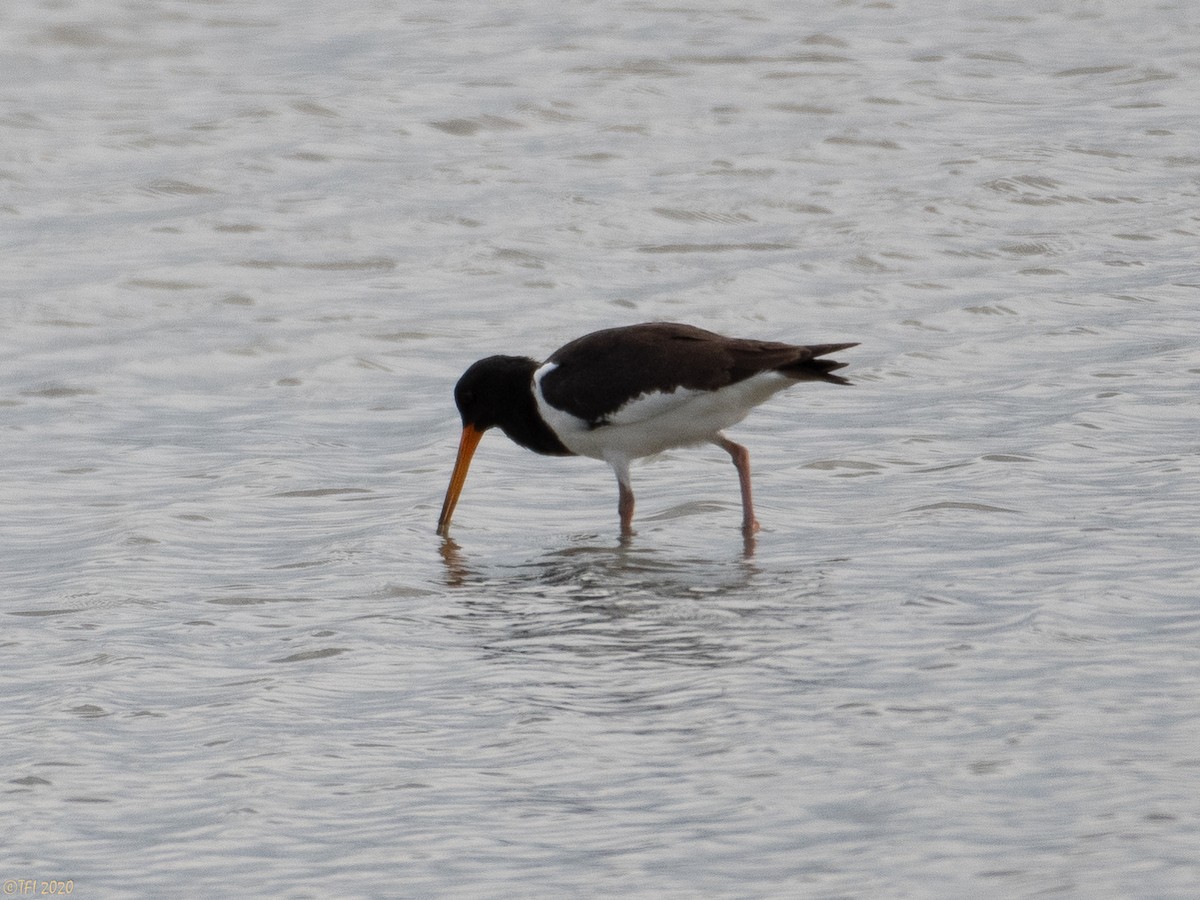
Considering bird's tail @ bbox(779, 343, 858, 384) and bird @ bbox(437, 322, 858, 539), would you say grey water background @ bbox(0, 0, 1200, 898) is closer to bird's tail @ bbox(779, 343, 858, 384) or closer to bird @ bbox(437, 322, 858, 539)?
bird @ bbox(437, 322, 858, 539)

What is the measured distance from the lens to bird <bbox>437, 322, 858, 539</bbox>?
7613mm

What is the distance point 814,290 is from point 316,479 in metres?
3.98

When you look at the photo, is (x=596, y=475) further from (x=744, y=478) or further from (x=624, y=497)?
(x=744, y=478)

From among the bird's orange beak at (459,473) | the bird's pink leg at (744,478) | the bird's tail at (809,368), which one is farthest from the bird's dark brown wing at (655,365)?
the bird's orange beak at (459,473)

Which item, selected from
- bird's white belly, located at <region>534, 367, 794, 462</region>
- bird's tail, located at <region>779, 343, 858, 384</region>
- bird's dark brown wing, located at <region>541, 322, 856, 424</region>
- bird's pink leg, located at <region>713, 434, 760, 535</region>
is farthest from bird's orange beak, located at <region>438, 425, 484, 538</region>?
bird's tail, located at <region>779, 343, 858, 384</region>

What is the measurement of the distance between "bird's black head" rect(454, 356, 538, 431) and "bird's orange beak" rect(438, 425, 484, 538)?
5cm

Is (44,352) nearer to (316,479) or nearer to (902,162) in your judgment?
(316,479)

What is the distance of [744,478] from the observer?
7.86m

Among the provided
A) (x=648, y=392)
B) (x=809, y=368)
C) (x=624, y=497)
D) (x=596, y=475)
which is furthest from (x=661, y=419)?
(x=596, y=475)

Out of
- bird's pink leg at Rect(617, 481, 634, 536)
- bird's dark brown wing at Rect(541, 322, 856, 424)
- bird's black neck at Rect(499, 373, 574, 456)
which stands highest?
bird's dark brown wing at Rect(541, 322, 856, 424)

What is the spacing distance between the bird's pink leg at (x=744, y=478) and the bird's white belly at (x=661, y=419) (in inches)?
3.1

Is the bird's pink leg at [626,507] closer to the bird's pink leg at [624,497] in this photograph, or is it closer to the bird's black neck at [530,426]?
the bird's pink leg at [624,497]

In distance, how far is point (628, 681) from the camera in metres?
5.76

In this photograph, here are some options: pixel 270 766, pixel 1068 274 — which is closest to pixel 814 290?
pixel 1068 274
